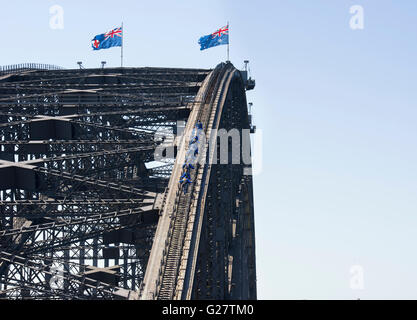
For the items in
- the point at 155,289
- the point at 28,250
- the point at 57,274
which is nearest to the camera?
the point at 155,289

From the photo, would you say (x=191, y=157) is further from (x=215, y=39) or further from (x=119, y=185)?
(x=215, y=39)

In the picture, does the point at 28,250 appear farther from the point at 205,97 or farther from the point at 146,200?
the point at 205,97

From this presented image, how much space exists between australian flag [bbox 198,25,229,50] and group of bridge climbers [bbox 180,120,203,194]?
67.9 ft

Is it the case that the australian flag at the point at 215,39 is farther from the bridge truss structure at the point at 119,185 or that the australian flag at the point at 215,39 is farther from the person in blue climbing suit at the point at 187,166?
the person in blue climbing suit at the point at 187,166

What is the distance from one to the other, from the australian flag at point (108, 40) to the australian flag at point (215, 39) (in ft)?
27.0

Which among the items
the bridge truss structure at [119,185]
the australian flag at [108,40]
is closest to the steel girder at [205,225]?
the bridge truss structure at [119,185]

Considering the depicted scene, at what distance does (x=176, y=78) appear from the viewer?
2980 inches

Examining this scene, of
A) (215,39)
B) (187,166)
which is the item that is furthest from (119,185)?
(215,39)

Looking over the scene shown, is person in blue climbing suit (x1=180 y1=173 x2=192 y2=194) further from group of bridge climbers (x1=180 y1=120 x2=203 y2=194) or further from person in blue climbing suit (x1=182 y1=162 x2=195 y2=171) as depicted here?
person in blue climbing suit (x1=182 y1=162 x2=195 y2=171)

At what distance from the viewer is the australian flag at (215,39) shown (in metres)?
73.2

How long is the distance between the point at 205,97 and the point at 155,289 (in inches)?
1017

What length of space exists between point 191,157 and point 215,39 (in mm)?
26882
